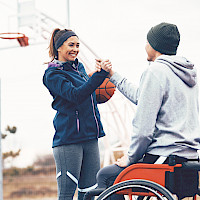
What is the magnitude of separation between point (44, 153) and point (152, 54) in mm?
10903

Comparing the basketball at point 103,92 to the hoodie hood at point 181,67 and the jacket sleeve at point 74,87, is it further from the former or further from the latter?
the hoodie hood at point 181,67

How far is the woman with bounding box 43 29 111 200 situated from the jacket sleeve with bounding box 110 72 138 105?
0.10 metres

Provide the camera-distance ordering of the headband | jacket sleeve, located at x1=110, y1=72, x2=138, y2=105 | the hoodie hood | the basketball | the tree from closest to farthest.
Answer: the hoodie hood
jacket sleeve, located at x1=110, y1=72, x2=138, y2=105
the headband
the basketball
the tree

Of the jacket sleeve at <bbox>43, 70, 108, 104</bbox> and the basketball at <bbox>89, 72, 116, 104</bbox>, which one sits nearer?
the jacket sleeve at <bbox>43, 70, 108, 104</bbox>

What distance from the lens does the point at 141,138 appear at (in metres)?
1.73

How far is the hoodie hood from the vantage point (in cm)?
180

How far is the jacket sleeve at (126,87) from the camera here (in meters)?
1.97

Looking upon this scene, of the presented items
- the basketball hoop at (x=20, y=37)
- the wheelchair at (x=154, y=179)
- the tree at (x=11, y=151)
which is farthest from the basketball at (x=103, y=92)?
the tree at (x=11, y=151)

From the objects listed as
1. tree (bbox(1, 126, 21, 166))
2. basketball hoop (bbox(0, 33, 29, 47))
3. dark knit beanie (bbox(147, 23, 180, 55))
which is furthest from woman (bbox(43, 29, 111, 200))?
tree (bbox(1, 126, 21, 166))

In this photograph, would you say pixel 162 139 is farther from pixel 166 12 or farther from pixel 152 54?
pixel 166 12

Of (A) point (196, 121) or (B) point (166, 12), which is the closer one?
(A) point (196, 121)

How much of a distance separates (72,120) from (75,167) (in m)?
0.26

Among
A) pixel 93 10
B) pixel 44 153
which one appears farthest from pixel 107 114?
pixel 93 10

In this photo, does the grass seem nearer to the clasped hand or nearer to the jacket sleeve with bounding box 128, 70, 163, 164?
the clasped hand
